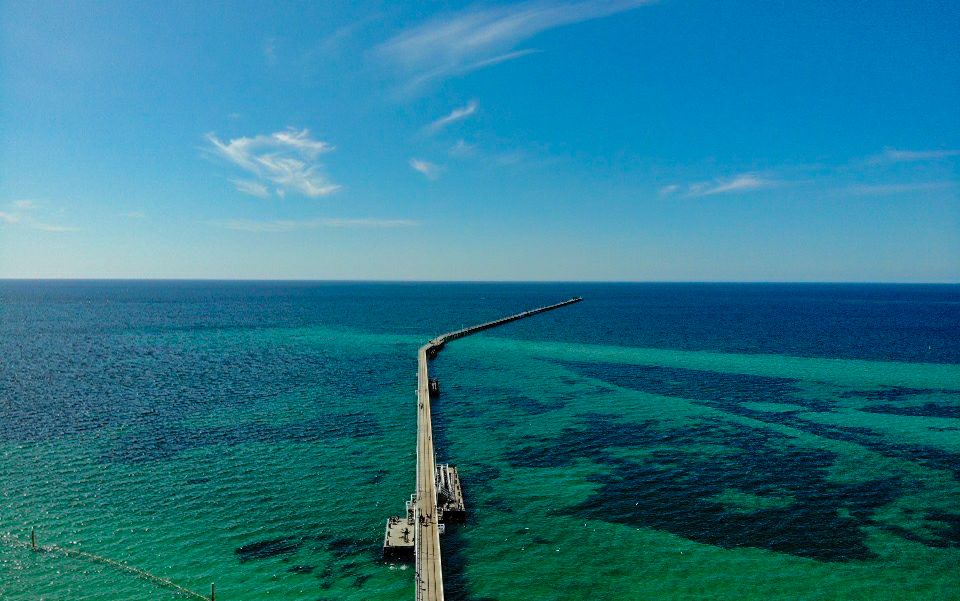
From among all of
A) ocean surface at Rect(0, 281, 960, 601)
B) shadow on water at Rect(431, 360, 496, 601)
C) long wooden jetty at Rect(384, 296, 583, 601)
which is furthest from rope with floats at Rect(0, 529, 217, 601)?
shadow on water at Rect(431, 360, 496, 601)

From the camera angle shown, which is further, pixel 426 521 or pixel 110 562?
pixel 426 521

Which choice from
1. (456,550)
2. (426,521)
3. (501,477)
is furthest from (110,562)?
(501,477)

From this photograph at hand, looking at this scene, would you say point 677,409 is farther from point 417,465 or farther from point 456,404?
A: point 417,465

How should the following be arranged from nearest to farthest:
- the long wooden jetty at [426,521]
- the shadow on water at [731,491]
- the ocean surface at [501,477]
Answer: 1. the long wooden jetty at [426,521]
2. the ocean surface at [501,477]
3. the shadow on water at [731,491]

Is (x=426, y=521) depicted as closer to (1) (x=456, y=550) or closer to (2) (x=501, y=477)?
(1) (x=456, y=550)

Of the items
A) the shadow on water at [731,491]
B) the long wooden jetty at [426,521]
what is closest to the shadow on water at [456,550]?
the long wooden jetty at [426,521]

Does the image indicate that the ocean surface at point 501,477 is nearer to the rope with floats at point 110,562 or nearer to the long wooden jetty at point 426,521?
the rope with floats at point 110,562

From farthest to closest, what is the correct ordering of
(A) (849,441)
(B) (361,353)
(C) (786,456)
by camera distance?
(B) (361,353)
(A) (849,441)
(C) (786,456)

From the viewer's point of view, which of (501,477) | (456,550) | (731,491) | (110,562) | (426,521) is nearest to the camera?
(110,562)

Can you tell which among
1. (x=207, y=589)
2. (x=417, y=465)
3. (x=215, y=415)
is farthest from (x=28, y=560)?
(x=215, y=415)
